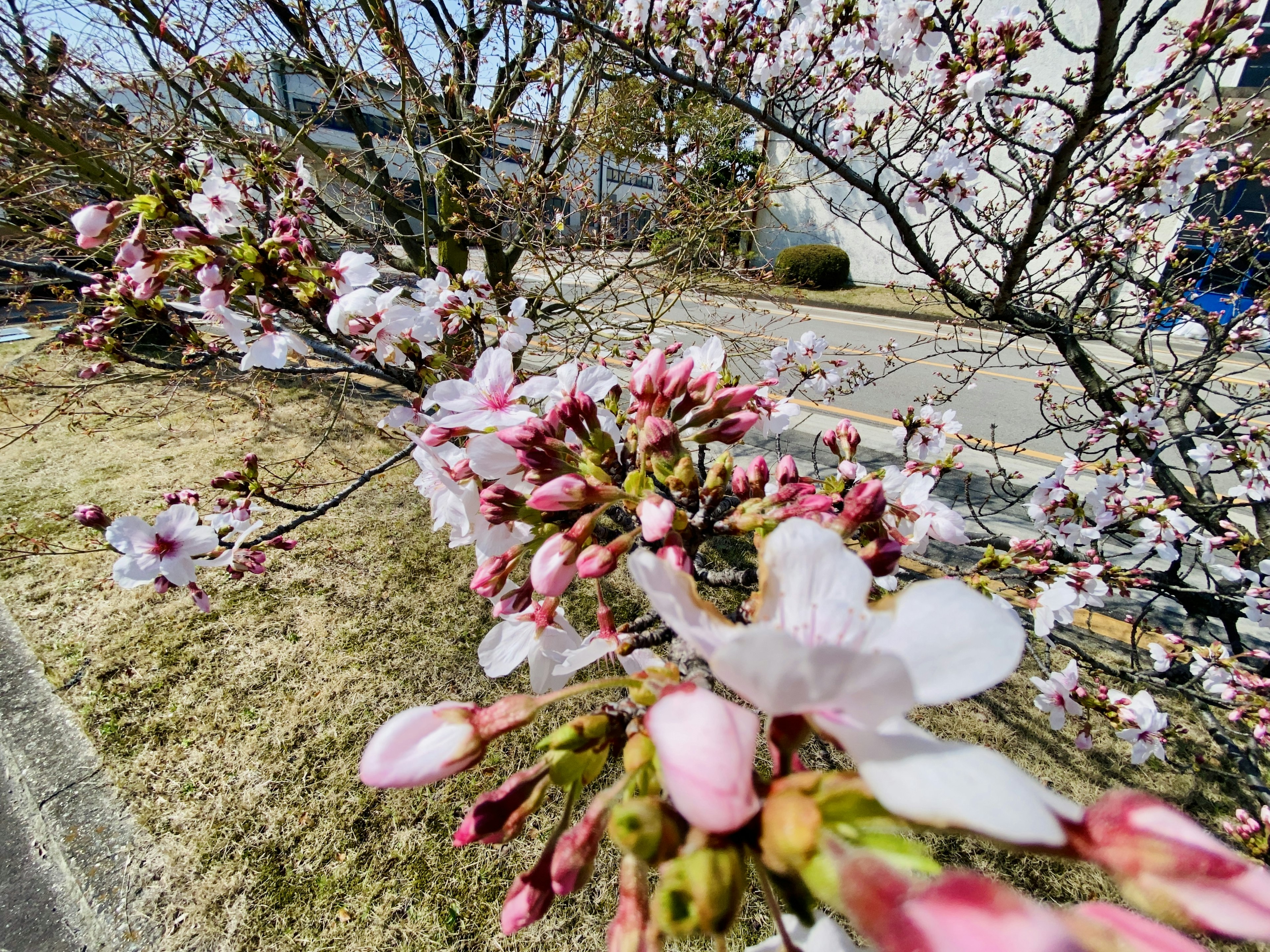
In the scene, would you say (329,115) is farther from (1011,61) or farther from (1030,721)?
(1030,721)

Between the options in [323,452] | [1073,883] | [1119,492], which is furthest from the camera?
[323,452]

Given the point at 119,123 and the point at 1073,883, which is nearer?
the point at 1073,883

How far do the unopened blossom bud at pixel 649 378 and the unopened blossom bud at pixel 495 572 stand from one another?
1.12 feet

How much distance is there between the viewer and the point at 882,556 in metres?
0.79

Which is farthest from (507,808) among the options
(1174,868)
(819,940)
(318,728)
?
(318,728)

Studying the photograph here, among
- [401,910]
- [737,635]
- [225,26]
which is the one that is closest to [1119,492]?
[737,635]

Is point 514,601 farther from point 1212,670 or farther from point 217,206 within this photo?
point 1212,670

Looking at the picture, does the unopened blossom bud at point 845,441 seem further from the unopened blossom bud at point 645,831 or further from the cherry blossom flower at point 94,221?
the cherry blossom flower at point 94,221

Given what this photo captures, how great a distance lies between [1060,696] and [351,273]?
304cm

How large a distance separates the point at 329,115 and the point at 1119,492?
5.05 m

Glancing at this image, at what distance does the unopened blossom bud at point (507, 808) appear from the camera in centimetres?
66

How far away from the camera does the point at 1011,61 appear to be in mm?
2619

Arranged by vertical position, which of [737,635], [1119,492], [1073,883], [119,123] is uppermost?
[119,123]

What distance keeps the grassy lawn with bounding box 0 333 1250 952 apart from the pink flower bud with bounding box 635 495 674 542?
217cm
